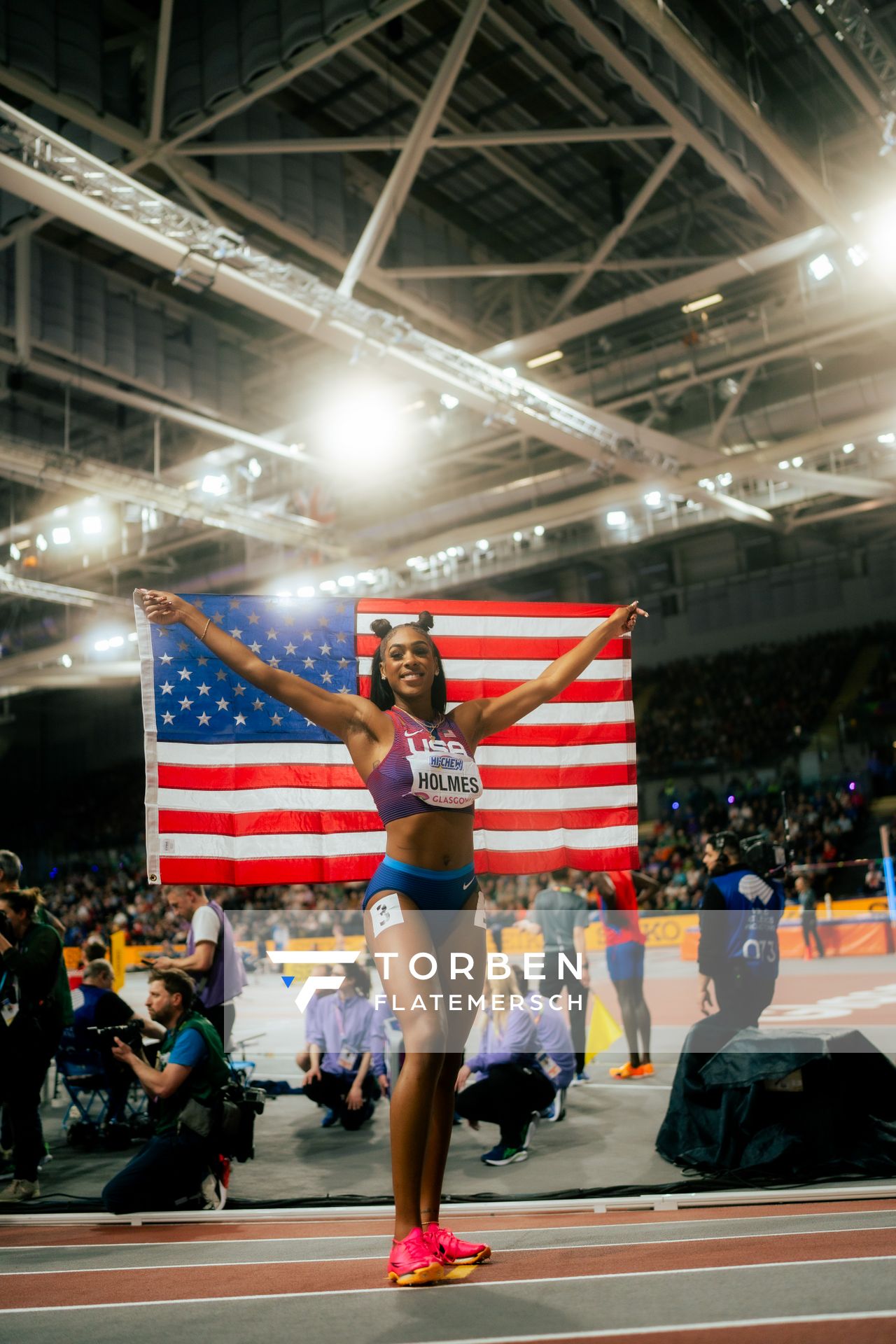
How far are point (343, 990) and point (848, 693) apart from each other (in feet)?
71.3

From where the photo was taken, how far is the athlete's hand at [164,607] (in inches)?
134

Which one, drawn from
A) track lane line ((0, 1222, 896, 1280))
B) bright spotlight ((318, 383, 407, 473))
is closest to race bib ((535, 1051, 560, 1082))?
track lane line ((0, 1222, 896, 1280))

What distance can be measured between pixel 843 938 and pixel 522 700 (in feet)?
46.0

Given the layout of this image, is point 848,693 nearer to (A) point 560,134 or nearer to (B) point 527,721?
(A) point 560,134

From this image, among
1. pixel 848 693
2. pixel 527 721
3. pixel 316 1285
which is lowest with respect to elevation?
pixel 316 1285

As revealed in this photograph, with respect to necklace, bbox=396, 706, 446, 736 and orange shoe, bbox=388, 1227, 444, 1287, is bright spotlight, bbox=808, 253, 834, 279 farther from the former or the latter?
orange shoe, bbox=388, 1227, 444, 1287

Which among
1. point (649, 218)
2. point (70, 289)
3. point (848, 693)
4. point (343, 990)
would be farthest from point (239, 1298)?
point (848, 693)

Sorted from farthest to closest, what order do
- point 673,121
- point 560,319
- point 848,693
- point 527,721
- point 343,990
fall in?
point 848,693 → point 560,319 → point 673,121 → point 343,990 → point 527,721

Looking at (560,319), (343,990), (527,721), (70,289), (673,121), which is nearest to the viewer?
(527,721)

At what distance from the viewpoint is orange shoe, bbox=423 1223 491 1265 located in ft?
9.64

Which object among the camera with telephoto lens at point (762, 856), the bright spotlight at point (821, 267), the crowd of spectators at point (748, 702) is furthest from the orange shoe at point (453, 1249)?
the crowd of spectators at point (748, 702)

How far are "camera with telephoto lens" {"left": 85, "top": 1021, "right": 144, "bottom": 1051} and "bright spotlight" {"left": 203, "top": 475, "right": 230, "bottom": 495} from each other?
9.74 metres

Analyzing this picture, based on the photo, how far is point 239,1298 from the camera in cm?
279

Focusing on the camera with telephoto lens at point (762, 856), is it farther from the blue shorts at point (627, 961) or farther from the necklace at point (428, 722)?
the necklace at point (428, 722)
